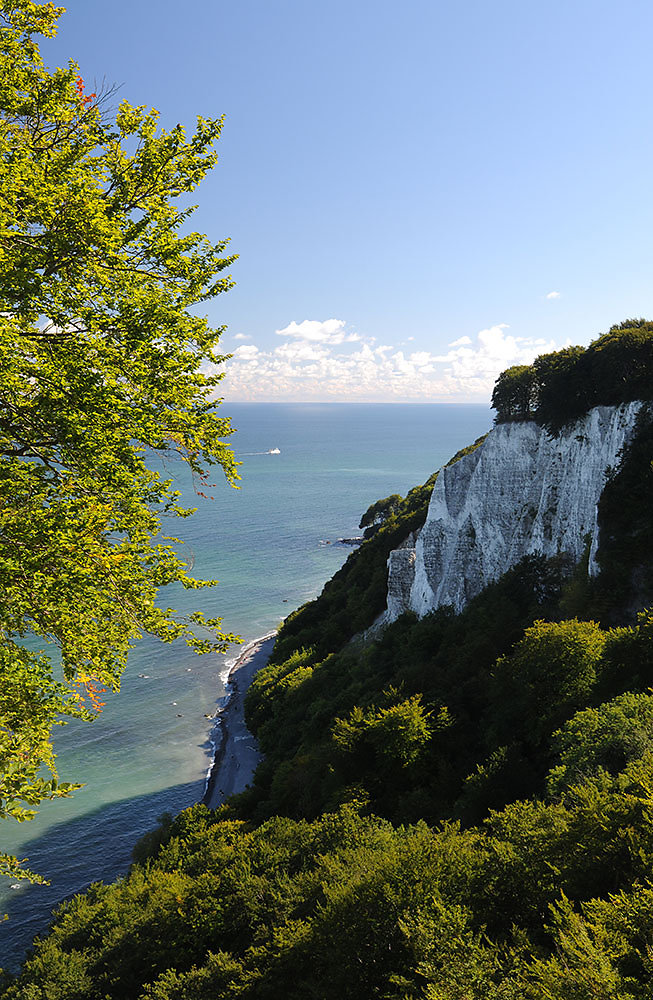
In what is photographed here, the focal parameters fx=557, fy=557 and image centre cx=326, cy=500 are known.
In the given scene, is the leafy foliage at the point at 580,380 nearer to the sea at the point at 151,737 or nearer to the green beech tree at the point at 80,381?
the sea at the point at 151,737

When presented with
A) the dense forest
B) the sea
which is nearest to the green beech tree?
the sea

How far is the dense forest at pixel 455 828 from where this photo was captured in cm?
1144

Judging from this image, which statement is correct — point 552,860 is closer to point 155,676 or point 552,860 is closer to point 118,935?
point 118,935

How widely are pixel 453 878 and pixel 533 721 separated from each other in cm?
1034

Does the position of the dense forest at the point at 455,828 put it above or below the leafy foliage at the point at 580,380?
below

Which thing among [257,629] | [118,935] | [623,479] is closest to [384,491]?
[257,629]

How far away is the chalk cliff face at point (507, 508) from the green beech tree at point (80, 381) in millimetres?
26029

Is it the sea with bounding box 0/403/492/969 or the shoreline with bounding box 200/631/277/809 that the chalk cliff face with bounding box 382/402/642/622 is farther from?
the sea with bounding box 0/403/492/969

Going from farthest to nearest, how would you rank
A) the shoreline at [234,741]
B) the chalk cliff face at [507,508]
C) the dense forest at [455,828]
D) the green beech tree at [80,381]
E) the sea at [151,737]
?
1. the shoreline at [234,741]
2. the sea at [151,737]
3. the chalk cliff face at [507,508]
4. the dense forest at [455,828]
5. the green beech tree at [80,381]

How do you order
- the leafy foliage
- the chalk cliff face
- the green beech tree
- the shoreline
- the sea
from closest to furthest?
the green beech tree, the leafy foliage, the chalk cliff face, the sea, the shoreline

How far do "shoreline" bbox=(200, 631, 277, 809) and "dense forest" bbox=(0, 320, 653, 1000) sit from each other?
4566 millimetres

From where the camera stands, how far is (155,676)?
60875 millimetres

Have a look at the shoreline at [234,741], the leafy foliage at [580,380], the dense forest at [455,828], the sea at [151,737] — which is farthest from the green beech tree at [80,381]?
the shoreline at [234,741]

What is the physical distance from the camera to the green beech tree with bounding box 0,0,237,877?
820 centimetres
